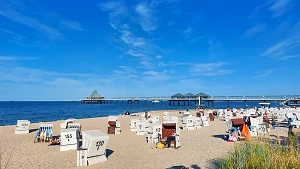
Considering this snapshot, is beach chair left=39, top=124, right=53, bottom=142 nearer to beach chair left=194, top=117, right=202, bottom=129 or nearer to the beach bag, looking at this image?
the beach bag

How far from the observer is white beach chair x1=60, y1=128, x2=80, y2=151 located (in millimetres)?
9656

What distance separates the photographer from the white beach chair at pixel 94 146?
7188 mm

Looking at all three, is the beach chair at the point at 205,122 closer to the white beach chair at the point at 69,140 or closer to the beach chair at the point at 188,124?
the beach chair at the point at 188,124

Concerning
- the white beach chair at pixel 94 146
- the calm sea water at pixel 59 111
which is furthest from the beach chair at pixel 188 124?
the calm sea water at pixel 59 111

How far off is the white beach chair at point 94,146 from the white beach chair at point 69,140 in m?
2.50

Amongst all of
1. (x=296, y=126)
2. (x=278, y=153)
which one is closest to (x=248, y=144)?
(x=278, y=153)

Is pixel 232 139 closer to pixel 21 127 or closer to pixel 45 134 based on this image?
pixel 45 134

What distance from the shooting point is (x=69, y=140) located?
9.80 meters

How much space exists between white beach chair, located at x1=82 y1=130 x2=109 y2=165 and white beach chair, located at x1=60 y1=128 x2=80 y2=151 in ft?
8.21

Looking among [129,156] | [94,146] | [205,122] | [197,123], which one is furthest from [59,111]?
[94,146]

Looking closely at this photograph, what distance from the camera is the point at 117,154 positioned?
8438 mm

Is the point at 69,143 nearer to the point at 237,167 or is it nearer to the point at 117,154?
the point at 117,154

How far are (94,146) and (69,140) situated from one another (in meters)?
2.99

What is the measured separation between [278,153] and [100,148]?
5.00 meters
